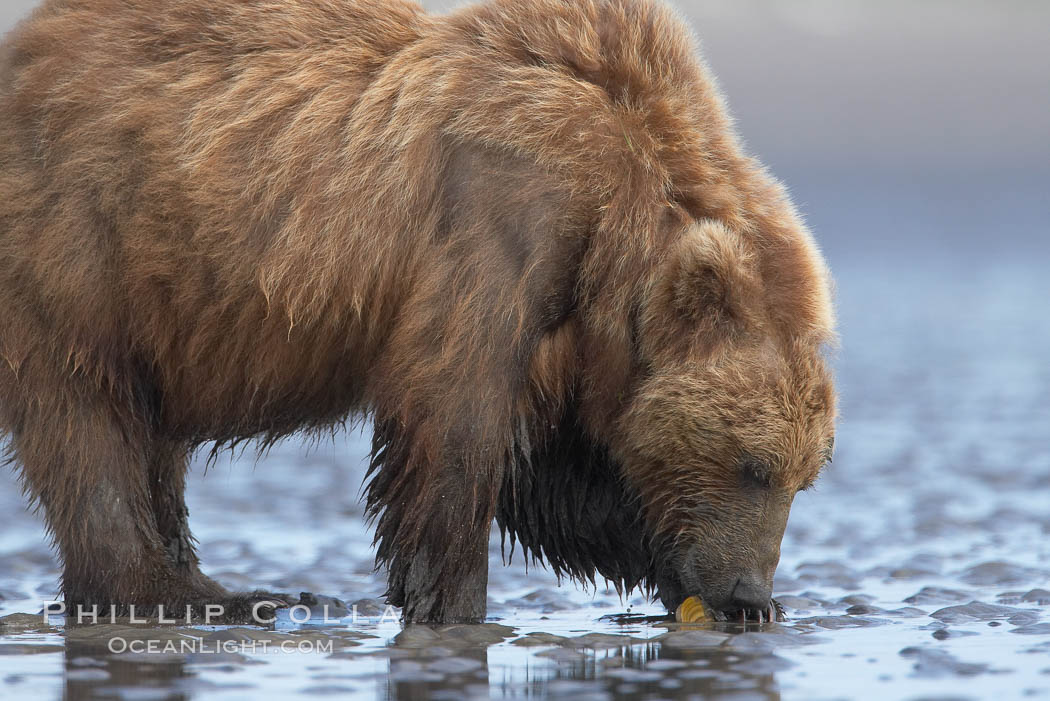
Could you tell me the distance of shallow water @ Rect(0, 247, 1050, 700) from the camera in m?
5.22

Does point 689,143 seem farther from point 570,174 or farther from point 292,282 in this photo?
point 292,282

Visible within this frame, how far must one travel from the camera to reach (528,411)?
21.2 feet

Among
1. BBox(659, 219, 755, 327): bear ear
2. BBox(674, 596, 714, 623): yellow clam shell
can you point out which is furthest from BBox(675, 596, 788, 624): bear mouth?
BBox(659, 219, 755, 327): bear ear

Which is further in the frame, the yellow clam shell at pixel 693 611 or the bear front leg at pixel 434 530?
the yellow clam shell at pixel 693 611

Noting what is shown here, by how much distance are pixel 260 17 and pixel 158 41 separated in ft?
1.49

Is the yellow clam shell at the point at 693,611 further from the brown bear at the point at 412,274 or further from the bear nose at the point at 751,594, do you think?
the bear nose at the point at 751,594

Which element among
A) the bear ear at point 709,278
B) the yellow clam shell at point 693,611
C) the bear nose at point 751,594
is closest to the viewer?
the bear ear at point 709,278

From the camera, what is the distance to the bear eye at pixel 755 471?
631 centimetres

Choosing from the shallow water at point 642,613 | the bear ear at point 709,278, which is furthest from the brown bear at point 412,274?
the shallow water at point 642,613

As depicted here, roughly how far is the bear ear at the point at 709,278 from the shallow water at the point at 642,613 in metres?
1.02

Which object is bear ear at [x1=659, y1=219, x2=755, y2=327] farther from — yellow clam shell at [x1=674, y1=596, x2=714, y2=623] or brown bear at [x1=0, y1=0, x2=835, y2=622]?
yellow clam shell at [x1=674, y1=596, x2=714, y2=623]

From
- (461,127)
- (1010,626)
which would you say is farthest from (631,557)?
(461,127)

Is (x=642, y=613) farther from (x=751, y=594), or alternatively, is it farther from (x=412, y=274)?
(x=412, y=274)

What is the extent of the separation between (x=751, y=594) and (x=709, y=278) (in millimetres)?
1327
